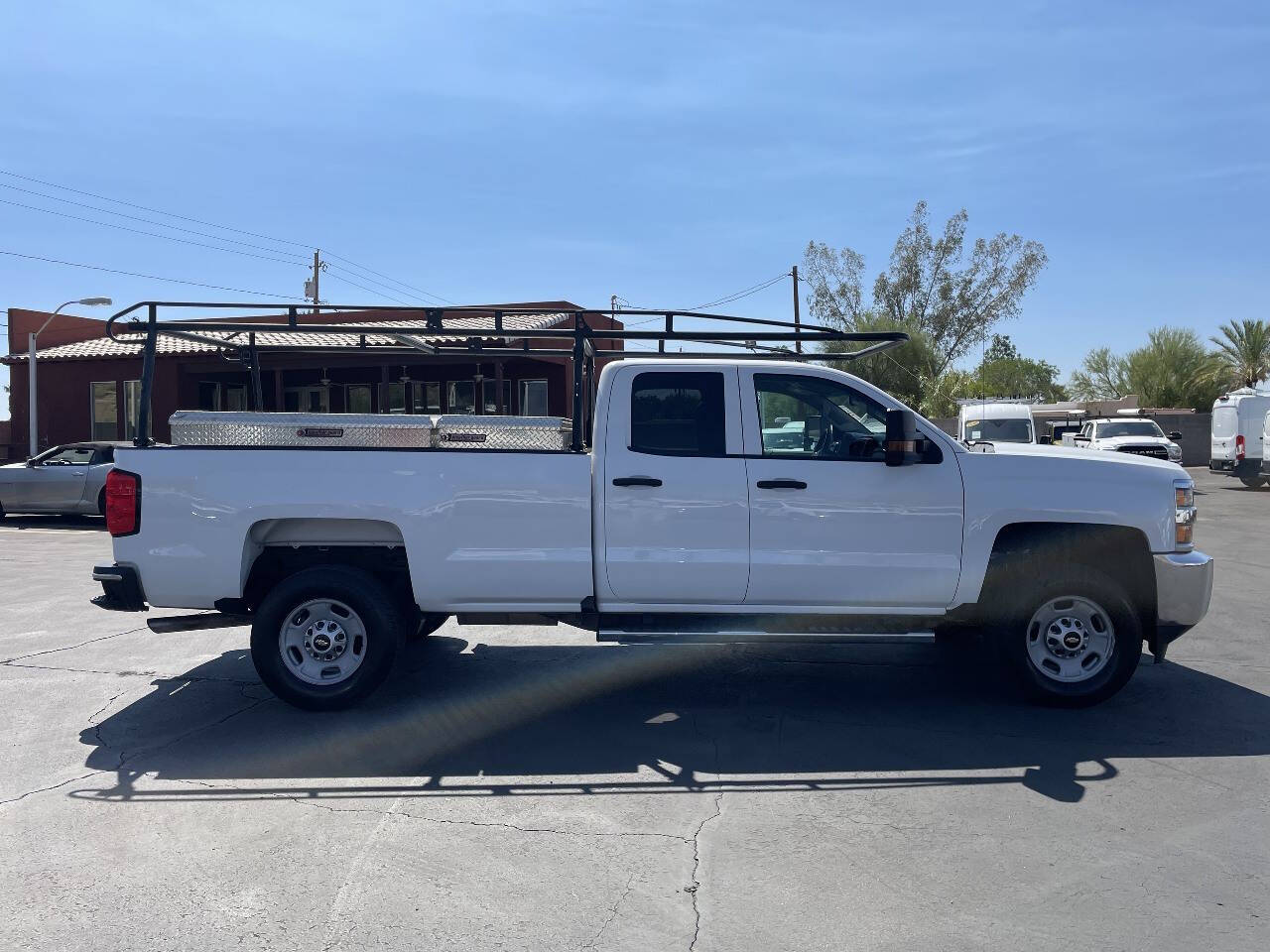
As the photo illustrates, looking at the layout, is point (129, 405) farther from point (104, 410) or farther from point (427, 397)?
point (427, 397)

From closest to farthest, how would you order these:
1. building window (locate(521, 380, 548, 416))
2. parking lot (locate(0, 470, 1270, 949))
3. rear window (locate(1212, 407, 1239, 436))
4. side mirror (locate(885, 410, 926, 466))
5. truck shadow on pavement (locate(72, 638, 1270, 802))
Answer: parking lot (locate(0, 470, 1270, 949)), truck shadow on pavement (locate(72, 638, 1270, 802)), side mirror (locate(885, 410, 926, 466)), rear window (locate(1212, 407, 1239, 436)), building window (locate(521, 380, 548, 416))

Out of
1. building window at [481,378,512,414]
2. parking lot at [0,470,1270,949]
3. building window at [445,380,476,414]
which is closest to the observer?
parking lot at [0,470,1270,949]

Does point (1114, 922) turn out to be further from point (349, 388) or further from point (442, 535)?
point (349, 388)

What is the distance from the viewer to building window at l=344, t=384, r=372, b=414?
2961cm

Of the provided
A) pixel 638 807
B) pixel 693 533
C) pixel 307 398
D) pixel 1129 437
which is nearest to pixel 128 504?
pixel 693 533

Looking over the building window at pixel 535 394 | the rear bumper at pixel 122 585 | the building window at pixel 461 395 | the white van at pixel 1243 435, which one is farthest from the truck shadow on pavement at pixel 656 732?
the white van at pixel 1243 435

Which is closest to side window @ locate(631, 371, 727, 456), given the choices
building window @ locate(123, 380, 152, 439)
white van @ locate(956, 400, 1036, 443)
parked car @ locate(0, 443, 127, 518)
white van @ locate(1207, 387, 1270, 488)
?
parked car @ locate(0, 443, 127, 518)

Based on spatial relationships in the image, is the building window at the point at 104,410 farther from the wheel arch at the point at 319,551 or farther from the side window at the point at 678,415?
the side window at the point at 678,415

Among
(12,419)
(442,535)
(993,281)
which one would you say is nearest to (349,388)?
(12,419)

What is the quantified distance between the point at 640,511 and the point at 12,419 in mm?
31609

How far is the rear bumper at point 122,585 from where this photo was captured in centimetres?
647

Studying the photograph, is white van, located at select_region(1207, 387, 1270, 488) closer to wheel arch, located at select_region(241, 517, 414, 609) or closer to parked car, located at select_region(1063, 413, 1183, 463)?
parked car, located at select_region(1063, 413, 1183, 463)

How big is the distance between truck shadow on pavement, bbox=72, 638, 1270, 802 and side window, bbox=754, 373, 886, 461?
62.9 inches

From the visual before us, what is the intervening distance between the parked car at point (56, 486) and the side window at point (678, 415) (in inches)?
629
